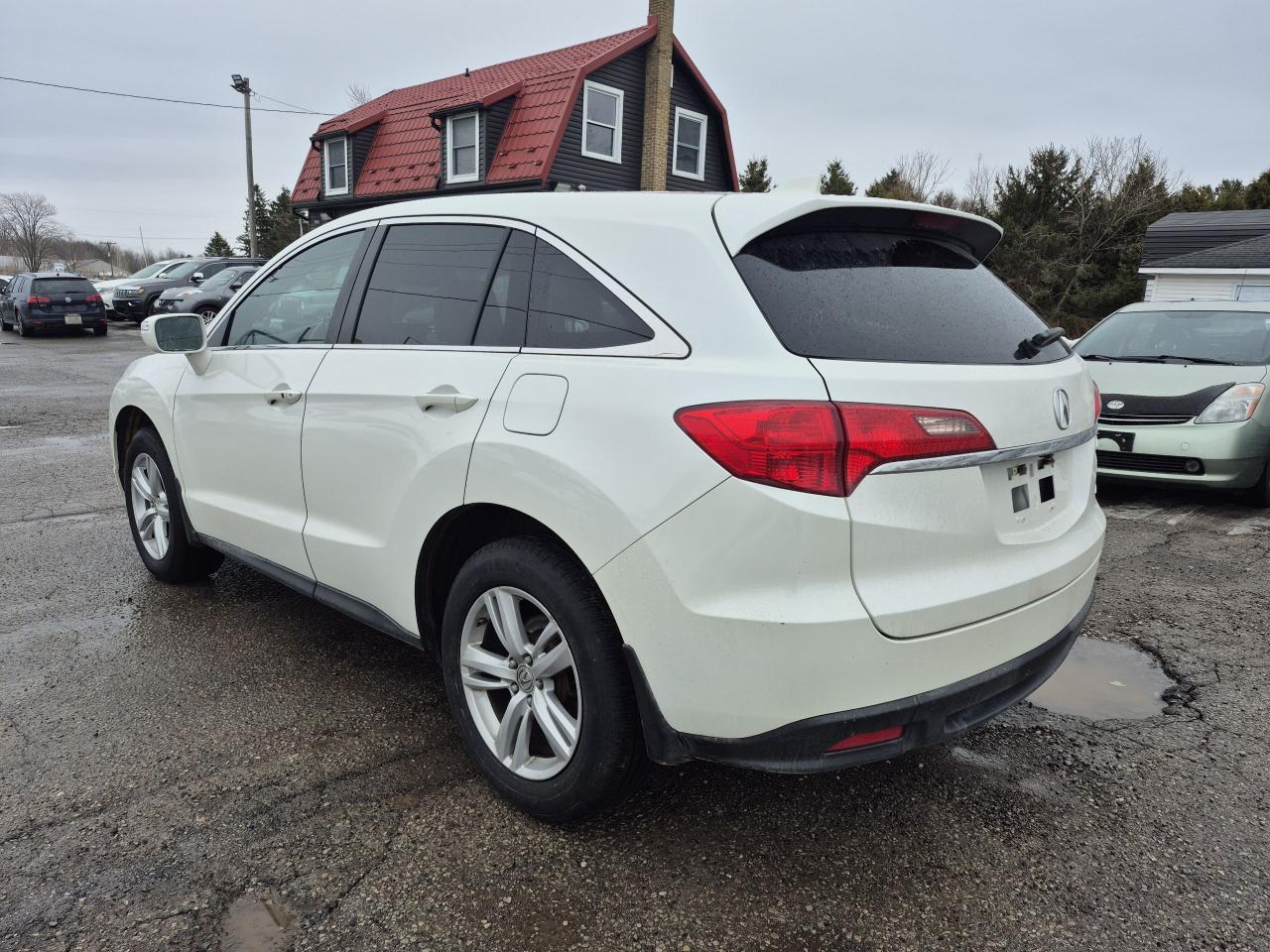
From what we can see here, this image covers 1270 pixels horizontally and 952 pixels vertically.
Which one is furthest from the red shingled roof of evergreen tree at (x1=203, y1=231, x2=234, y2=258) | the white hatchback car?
evergreen tree at (x1=203, y1=231, x2=234, y2=258)

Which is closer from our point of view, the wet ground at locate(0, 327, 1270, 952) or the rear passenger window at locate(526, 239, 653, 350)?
the wet ground at locate(0, 327, 1270, 952)

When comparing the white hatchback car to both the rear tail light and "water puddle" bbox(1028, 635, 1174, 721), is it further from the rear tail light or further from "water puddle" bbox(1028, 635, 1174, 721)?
"water puddle" bbox(1028, 635, 1174, 721)

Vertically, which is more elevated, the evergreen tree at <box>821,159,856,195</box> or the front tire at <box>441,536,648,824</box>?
the evergreen tree at <box>821,159,856,195</box>

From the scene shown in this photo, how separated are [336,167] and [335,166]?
5cm

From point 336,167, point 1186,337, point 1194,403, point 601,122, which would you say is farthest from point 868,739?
point 336,167

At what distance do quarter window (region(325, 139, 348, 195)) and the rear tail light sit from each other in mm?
26709

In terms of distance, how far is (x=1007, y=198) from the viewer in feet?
119

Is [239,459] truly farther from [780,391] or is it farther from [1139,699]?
[1139,699]

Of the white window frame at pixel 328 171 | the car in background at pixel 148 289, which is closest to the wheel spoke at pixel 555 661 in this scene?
the car in background at pixel 148 289

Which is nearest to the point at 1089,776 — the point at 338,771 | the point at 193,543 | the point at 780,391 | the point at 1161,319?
the point at 780,391

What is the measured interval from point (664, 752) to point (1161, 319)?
22.6ft

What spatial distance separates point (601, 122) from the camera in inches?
853

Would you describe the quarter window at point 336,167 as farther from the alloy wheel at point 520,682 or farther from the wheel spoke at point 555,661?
the wheel spoke at point 555,661

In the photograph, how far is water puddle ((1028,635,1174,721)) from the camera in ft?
10.7
